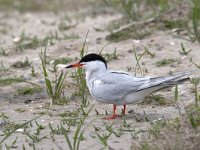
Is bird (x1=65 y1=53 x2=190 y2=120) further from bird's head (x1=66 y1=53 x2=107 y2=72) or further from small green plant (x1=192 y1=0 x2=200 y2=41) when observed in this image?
small green plant (x1=192 y1=0 x2=200 y2=41)

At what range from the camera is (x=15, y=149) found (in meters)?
4.64

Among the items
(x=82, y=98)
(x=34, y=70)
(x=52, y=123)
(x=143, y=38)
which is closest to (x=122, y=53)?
(x=143, y=38)

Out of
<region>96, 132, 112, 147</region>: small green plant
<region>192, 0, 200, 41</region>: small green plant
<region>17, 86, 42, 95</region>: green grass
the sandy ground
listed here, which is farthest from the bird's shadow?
<region>192, 0, 200, 41</region>: small green plant

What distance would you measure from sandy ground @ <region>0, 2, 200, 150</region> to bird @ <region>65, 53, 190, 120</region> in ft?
0.60

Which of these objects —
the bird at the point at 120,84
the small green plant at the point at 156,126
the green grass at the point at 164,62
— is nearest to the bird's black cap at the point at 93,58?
the bird at the point at 120,84

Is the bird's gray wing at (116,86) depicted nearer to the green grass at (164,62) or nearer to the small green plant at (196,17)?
the green grass at (164,62)

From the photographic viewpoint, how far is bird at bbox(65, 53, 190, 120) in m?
5.00

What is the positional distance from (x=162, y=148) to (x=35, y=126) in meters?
1.35

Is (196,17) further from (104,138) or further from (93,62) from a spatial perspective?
(104,138)

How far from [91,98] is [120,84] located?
86 centimetres

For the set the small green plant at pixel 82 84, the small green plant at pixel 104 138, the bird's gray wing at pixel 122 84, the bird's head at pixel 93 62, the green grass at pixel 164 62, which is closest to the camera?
the small green plant at pixel 104 138

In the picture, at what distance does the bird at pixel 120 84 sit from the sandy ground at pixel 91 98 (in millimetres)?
183

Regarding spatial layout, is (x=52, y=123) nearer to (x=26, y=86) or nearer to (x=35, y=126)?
(x=35, y=126)

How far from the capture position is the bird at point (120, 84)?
4996 millimetres
